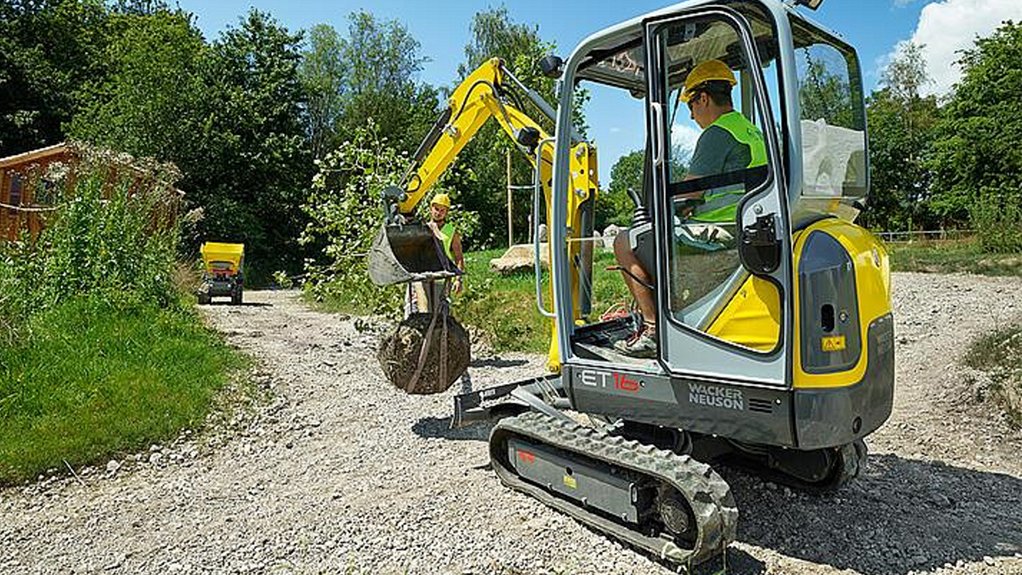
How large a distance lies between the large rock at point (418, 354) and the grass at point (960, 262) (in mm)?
14000

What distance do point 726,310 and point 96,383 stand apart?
17.6ft

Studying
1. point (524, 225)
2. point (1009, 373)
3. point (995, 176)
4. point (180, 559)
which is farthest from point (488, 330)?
point (995, 176)

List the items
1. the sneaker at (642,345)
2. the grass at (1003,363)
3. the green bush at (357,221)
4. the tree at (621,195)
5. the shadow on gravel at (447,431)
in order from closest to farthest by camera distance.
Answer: the sneaker at (642,345)
the tree at (621,195)
the shadow on gravel at (447,431)
the grass at (1003,363)
the green bush at (357,221)

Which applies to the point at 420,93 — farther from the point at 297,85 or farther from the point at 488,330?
the point at 488,330

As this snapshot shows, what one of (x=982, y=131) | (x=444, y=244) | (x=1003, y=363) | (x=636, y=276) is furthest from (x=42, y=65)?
(x=982, y=131)

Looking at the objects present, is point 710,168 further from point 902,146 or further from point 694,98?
point 902,146

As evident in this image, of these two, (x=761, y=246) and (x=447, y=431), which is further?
(x=447, y=431)

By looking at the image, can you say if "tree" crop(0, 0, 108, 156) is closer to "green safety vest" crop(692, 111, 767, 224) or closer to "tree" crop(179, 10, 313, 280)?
"tree" crop(179, 10, 313, 280)

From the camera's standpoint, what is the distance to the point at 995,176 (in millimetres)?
36969

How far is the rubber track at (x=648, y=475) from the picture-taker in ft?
12.0

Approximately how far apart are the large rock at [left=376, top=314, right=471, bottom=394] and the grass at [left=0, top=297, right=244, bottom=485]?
1709 millimetres

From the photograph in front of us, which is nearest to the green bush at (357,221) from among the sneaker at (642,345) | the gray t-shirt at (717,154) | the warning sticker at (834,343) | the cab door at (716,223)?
the sneaker at (642,345)

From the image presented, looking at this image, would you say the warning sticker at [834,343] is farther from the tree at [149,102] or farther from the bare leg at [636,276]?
the tree at [149,102]

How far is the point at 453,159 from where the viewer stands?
20.5 feet
